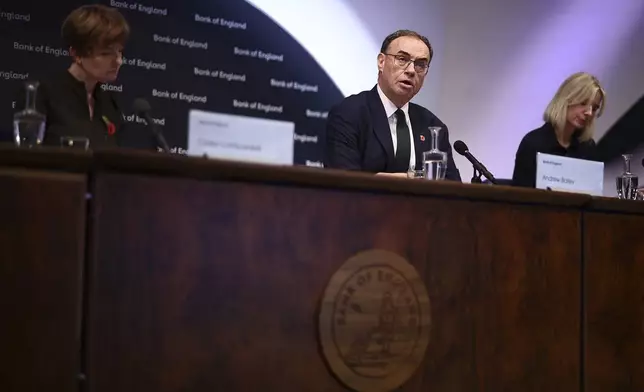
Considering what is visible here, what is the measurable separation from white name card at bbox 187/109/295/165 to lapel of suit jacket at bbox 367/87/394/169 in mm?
1106

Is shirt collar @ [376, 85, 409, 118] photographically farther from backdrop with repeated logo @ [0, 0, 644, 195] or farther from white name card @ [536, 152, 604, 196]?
white name card @ [536, 152, 604, 196]

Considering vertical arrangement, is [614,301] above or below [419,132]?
below

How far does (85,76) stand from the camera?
209 cm

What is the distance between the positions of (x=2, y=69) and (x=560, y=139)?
1.93m

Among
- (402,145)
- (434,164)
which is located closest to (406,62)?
(402,145)

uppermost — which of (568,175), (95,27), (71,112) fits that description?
(95,27)

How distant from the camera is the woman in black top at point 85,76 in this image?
6.52 ft

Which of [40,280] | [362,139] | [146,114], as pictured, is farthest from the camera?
[362,139]

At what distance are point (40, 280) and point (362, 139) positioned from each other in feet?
4.74

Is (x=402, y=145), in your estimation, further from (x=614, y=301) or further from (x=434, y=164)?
(x=614, y=301)

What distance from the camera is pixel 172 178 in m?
1.38

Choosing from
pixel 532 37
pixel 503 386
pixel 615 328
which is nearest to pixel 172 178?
pixel 503 386

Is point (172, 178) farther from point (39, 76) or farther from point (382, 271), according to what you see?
point (39, 76)

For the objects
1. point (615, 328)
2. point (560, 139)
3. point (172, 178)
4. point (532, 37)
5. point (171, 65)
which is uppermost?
point (532, 37)
